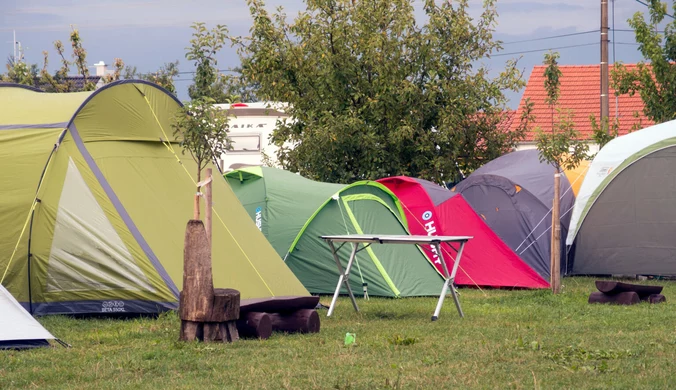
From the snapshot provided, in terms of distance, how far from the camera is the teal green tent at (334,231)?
12.3m

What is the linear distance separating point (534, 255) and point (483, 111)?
3616 mm

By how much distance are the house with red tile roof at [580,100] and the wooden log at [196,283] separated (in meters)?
24.5

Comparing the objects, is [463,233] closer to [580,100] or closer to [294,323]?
[294,323]

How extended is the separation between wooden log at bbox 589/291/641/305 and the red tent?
2529 mm

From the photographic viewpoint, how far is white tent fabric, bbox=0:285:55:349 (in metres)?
7.18

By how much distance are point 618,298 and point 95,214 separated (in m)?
5.88

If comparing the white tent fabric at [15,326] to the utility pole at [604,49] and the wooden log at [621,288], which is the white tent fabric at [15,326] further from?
the utility pole at [604,49]

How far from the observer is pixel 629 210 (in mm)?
14984

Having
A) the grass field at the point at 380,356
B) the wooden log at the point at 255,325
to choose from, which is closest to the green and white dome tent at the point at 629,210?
the grass field at the point at 380,356

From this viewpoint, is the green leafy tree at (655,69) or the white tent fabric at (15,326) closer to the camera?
the white tent fabric at (15,326)

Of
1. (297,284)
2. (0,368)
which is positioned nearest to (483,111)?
(297,284)

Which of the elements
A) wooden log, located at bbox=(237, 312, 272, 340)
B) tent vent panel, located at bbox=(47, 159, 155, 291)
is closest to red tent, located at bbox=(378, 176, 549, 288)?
tent vent panel, located at bbox=(47, 159, 155, 291)

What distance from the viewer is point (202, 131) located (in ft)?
27.7

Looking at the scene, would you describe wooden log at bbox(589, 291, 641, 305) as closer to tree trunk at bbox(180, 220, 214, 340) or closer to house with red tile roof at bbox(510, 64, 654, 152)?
tree trunk at bbox(180, 220, 214, 340)
